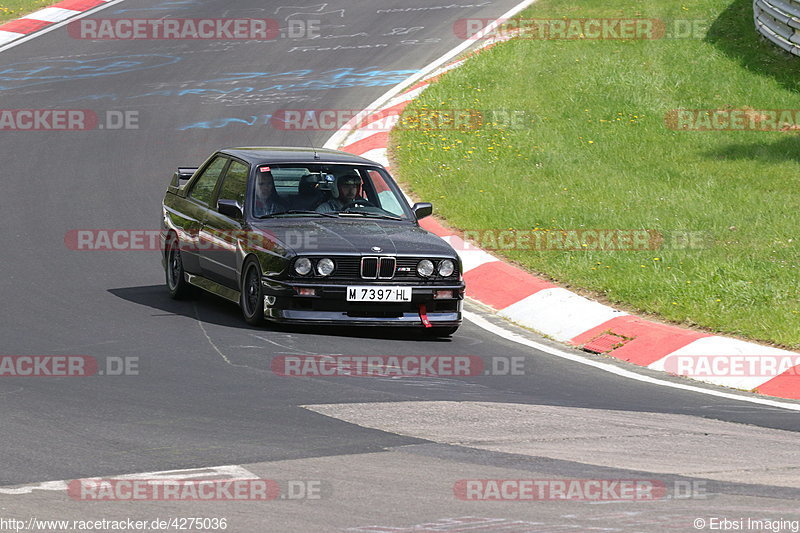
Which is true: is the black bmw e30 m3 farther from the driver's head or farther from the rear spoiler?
the rear spoiler

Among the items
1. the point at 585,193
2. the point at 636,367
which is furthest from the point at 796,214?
the point at 636,367

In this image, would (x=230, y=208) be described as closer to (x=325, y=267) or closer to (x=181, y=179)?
(x=325, y=267)

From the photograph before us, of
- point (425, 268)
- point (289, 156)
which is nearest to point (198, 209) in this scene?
point (289, 156)

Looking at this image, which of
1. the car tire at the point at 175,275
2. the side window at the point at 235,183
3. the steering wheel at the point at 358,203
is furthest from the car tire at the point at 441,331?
the car tire at the point at 175,275

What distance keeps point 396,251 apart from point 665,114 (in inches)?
381

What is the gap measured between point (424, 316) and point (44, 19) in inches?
682

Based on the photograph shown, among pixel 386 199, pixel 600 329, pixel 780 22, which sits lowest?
pixel 600 329

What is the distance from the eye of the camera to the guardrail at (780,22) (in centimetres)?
2091

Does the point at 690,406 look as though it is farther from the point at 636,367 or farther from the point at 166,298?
the point at 166,298

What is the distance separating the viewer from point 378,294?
10.5 meters

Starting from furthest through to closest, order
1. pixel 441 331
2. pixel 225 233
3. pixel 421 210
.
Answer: pixel 421 210 → pixel 225 233 → pixel 441 331

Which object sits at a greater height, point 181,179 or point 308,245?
point 181,179

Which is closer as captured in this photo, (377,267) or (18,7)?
(377,267)

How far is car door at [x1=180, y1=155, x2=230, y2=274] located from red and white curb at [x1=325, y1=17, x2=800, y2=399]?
279cm
